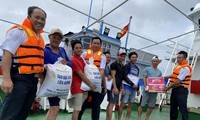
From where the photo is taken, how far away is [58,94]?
7.09 feet

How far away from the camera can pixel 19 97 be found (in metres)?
1.76

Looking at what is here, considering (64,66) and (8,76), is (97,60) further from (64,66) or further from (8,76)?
(8,76)

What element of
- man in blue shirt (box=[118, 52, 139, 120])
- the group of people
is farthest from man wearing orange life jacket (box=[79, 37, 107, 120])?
man in blue shirt (box=[118, 52, 139, 120])

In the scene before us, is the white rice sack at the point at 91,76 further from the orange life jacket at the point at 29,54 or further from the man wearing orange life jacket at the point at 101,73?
the orange life jacket at the point at 29,54

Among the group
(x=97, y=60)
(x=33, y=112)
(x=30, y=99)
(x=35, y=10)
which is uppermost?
(x=35, y=10)

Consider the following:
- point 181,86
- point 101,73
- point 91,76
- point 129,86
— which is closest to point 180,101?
point 181,86

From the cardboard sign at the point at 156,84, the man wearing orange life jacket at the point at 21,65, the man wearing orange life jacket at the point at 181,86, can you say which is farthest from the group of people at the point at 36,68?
the man wearing orange life jacket at the point at 181,86

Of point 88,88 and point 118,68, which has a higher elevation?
point 118,68

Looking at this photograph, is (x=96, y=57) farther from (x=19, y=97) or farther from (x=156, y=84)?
(x=19, y=97)

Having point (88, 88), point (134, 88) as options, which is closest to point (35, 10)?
point (88, 88)

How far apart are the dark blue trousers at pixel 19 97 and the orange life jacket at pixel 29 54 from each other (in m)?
0.07

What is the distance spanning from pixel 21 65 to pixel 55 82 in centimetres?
40

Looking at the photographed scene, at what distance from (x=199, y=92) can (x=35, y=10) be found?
17.4 ft

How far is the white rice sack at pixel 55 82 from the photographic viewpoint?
2.08 meters
